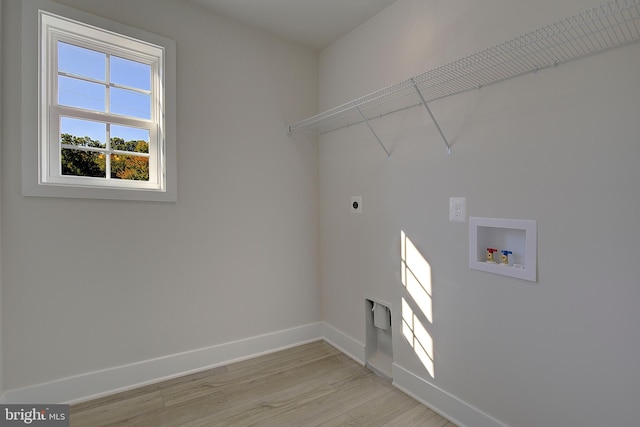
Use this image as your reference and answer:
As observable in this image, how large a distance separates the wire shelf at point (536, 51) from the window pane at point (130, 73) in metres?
1.51

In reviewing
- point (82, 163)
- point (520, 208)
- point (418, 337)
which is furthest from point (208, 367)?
point (520, 208)

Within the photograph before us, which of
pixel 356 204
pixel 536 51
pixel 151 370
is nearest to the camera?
pixel 536 51

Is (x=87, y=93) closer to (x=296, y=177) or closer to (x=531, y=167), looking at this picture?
(x=296, y=177)

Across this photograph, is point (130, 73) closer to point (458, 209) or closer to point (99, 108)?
point (99, 108)

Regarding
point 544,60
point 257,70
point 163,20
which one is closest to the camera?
point 544,60

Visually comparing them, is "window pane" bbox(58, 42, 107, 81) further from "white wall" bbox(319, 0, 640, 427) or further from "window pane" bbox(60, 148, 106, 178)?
"white wall" bbox(319, 0, 640, 427)

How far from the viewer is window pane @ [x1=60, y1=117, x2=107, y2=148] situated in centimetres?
188

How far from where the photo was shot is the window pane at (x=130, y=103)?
6.64ft

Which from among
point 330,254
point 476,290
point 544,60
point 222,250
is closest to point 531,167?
point 544,60

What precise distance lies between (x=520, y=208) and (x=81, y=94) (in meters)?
2.63

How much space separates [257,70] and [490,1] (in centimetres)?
168

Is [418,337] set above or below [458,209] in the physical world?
below

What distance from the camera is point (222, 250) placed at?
7.65 feet

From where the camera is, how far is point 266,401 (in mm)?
1873
